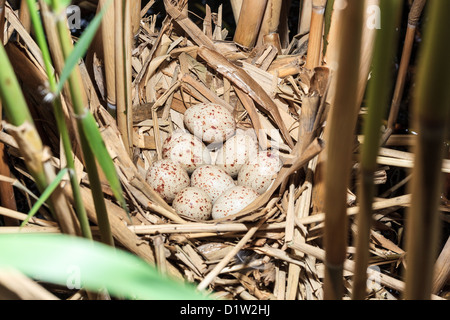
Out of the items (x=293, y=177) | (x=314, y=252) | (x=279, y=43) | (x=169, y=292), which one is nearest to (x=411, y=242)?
(x=169, y=292)

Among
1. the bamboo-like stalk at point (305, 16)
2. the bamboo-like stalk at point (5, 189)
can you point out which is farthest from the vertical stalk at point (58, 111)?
the bamboo-like stalk at point (305, 16)

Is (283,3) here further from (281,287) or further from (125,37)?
(281,287)

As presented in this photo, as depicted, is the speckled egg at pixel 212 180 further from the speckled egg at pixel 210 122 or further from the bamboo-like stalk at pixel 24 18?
the bamboo-like stalk at pixel 24 18

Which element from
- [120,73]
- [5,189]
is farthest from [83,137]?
[5,189]

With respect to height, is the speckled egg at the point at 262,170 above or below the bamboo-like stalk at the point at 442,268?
above

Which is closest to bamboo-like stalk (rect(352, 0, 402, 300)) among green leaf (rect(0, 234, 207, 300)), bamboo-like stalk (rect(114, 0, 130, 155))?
green leaf (rect(0, 234, 207, 300))
